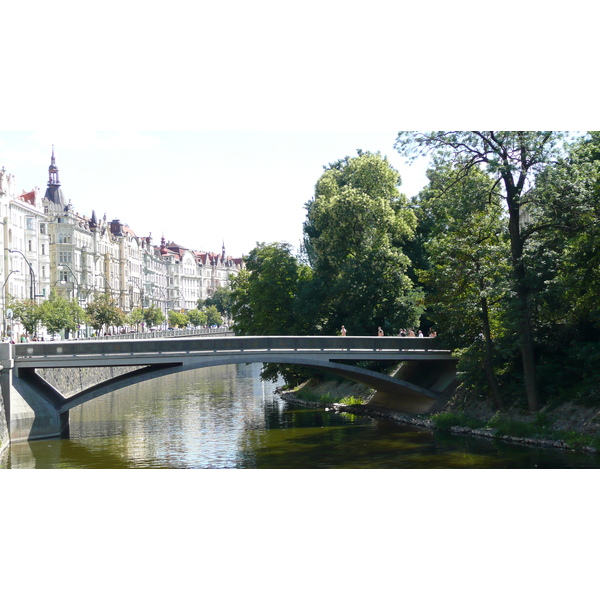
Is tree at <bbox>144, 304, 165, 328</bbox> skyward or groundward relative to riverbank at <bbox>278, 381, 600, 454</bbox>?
skyward

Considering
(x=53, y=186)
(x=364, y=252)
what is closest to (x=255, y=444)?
(x=364, y=252)

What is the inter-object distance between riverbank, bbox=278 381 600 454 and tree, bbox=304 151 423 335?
477 centimetres

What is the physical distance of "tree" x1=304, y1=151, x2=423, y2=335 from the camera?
42688mm

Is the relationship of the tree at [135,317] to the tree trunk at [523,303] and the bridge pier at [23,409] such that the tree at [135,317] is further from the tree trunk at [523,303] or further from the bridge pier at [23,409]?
the tree trunk at [523,303]

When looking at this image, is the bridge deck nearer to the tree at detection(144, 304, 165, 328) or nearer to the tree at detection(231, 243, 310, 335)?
the tree at detection(231, 243, 310, 335)

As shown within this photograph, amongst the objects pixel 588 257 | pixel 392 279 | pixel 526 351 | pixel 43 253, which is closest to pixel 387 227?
pixel 392 279

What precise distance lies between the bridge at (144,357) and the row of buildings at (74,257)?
980 inches

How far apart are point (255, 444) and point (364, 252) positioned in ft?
45.8

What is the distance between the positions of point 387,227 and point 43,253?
56.2 metres

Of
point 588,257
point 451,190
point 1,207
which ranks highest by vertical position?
point 1,207

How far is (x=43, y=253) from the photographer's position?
3583 inches

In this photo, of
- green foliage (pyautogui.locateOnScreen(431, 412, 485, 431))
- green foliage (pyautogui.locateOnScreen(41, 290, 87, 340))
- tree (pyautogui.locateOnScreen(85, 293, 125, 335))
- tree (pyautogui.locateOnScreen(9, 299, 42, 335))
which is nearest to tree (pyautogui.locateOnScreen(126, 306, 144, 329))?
tree (pyautogui.locateOnScreen(85, 293, 125, 335))

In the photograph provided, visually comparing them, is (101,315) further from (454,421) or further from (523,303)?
(523,303)

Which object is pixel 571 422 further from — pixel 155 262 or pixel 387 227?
pixel 155 262
